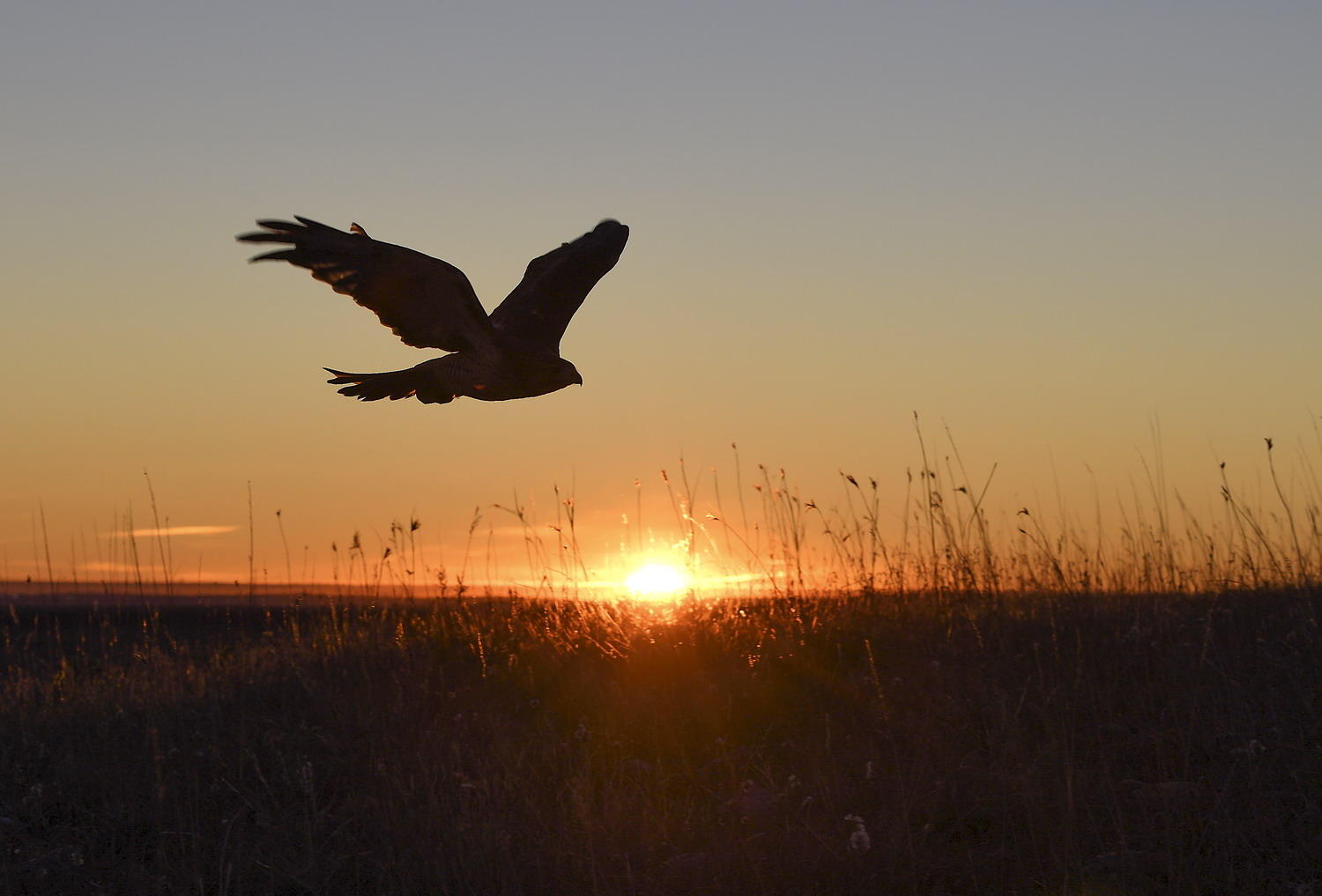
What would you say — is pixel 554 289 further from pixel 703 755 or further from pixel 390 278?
pixel 703 755

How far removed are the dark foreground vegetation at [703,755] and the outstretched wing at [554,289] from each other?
1916 millimetres

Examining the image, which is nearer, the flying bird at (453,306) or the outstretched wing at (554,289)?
the flying bird at (453,306)

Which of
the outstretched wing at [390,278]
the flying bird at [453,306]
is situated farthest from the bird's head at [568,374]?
the outstretched wing at [390,278]

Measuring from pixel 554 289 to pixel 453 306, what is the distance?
1.32 metres

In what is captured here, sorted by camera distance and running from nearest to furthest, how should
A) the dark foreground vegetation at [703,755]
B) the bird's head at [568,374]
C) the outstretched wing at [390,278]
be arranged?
the dark foreground vegetation at [703,755] → the outstretched wing at [390,278] → the bird's head at [568,374]

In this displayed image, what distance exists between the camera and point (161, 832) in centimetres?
459

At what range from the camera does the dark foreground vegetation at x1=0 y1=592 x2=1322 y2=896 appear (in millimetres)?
3879

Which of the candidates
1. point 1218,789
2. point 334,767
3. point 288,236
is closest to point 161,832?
point 334,767

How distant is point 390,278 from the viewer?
17.0 feet

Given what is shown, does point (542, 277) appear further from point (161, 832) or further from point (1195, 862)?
point (1195, 862)

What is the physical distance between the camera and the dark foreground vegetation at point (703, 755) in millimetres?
3879

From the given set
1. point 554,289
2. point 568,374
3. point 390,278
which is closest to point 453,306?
point 390,278

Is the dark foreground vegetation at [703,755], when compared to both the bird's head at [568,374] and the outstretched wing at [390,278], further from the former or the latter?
the outstretched wing at [390,278]

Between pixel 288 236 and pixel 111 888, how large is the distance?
2.84 meters
